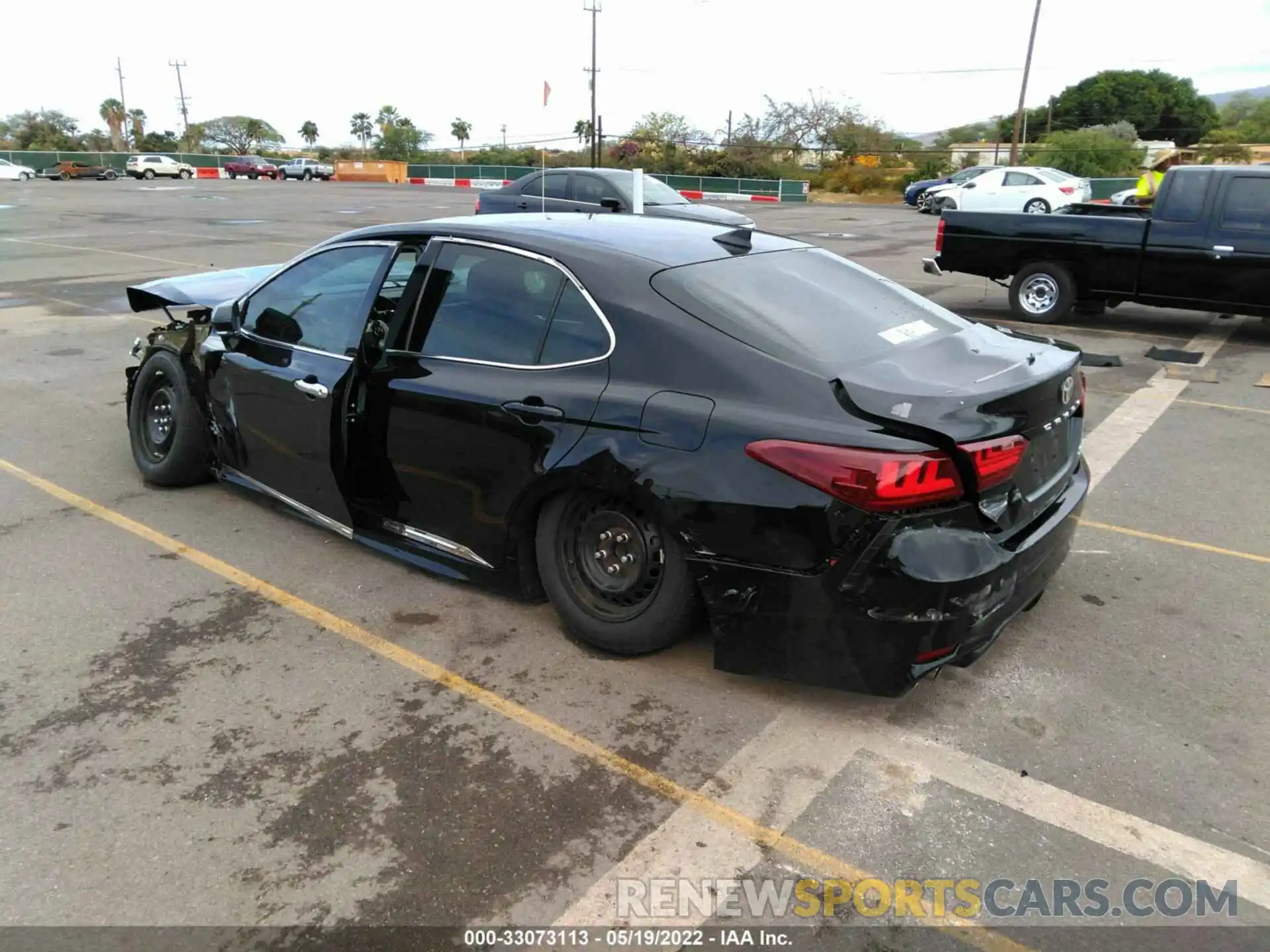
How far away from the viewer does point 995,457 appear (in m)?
3.09

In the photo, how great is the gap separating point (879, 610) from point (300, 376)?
284 centimetres

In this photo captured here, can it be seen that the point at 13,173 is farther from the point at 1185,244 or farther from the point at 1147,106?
the point at 1147,106

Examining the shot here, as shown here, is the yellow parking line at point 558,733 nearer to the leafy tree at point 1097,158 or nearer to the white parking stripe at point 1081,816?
the white parking stripe at point 1081,816

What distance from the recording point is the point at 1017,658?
Result: 379cm

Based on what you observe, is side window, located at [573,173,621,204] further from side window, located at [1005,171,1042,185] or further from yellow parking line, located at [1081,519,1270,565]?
side window, located at [1005,171,1042,185]

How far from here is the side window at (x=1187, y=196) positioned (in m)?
9.93

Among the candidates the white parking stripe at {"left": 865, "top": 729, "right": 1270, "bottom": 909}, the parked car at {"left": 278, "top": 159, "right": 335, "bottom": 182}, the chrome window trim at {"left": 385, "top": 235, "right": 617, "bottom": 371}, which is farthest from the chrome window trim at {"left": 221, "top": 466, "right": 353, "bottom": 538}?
the parked car at {"left": 278, "top": 159, "right": 335, "bottom": 182}

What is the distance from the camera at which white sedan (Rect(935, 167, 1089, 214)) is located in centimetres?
2489

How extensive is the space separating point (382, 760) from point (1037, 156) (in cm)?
5364

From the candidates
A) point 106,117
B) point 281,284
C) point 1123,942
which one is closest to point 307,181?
point 281,284

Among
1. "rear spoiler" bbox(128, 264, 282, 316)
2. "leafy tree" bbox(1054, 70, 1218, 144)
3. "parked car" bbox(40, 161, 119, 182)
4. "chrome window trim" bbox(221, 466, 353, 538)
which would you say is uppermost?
"leafy tree" bbox(1054, 70, 1218, 144)

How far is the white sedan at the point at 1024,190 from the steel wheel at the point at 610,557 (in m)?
23.7

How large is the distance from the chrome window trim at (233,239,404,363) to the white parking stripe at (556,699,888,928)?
8.06ft

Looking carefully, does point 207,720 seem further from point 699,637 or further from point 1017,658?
point 1017,658
